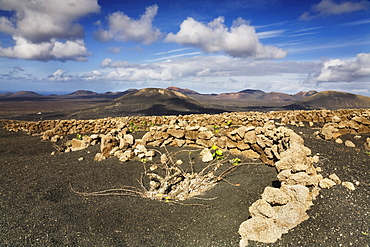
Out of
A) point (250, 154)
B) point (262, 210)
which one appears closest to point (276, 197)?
point (262, 210)

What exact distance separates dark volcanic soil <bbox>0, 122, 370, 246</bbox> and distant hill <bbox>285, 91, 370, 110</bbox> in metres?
57.8

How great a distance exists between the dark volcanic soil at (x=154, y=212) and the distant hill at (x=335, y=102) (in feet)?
190

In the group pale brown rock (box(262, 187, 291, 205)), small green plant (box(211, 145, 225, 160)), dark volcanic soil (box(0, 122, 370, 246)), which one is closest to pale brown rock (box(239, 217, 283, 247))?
dark volcanic soil (box(0, 122, 370, 246))

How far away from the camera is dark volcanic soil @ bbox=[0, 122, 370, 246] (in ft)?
12.2

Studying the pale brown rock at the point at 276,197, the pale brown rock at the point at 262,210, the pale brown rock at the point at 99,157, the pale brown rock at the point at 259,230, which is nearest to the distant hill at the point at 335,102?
the pale brown rock at the point at 99,157

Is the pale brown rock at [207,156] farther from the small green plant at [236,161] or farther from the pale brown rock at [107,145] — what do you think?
the pale brown rock at [107,145]

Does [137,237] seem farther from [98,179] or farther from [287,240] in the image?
[98,179]

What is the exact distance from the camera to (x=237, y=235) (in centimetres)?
390

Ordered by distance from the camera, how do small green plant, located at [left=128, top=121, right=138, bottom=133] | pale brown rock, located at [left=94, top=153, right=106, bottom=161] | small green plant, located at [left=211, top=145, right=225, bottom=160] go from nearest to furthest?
1. small green plant, located at [left=211, top=145, right=225, bottom=160]
2. pale brown rock, located at [left=94, top=153, right=106, bottom=161]
3. small green plant, located at [left=128, top=121, right=138, bottom=133]

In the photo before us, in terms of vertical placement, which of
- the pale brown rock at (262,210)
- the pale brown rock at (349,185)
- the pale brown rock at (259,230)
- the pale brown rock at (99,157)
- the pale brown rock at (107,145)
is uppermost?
Answer: the pale brown rock at (107,145)

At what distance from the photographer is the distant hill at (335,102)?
5875cm

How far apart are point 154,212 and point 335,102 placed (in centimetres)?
7538

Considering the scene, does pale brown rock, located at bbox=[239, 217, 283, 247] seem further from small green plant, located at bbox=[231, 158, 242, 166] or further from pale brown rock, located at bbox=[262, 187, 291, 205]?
small green plant, located at bbox=[231, 158, 242, 166]

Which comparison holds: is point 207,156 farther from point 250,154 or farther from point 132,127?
point 132,127
